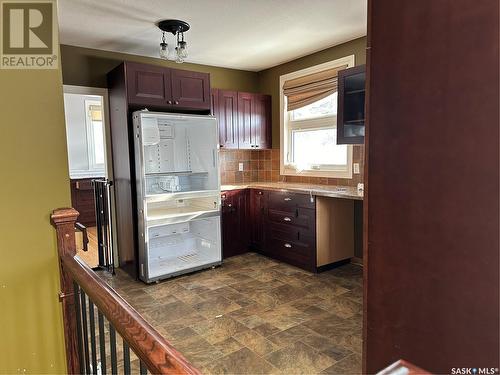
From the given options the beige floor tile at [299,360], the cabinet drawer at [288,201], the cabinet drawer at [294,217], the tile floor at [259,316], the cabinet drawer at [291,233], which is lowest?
the beige floor tile at [299,360]

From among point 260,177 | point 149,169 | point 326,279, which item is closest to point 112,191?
point 149,169

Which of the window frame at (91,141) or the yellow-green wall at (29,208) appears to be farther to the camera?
the window frame at (91,141)

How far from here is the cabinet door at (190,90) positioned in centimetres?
362

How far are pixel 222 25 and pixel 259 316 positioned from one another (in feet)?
8.62

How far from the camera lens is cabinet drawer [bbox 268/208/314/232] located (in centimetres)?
364

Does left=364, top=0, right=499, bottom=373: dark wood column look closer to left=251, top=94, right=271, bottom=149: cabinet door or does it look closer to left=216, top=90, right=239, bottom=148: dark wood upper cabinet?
left=216, top=90, right=239, bottom=148: dark wood upper cabinet

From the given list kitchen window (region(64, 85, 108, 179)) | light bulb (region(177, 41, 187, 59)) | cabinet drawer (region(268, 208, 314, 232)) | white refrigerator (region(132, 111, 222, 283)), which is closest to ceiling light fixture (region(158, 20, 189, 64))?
light bulb (region(177, 41, 187, 59))

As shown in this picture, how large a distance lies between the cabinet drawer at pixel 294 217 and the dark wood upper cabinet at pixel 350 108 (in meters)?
0.85

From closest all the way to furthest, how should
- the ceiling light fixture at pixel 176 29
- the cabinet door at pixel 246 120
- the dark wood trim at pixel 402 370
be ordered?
1. the dark wood trim at pixel 402 370
2. the ceiling light fixture at pixel 176 29
3. the cabinet door at pixel 246 120

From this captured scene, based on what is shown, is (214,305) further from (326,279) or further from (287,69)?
(287,69)

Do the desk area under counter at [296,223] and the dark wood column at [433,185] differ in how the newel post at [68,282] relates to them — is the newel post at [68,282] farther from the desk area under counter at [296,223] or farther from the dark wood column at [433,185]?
the desk area under counter at [296,223]

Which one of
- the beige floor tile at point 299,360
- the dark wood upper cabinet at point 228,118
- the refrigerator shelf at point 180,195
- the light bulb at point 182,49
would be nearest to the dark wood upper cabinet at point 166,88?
the light bulb at point 182,49

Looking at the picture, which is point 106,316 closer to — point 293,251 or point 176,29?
point 176,29

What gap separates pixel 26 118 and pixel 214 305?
2.08 metres
